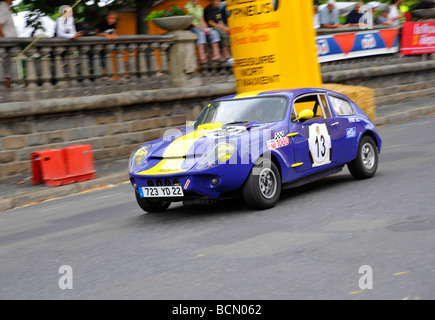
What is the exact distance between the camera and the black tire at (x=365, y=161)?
32.1 feet

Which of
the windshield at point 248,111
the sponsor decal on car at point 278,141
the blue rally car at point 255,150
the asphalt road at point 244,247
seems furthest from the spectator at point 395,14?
the sponsor decal on car at point 278,141

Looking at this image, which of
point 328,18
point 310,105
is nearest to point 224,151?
point 310,105

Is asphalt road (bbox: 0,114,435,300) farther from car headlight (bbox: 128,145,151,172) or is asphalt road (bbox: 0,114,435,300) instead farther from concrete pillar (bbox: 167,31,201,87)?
concrete pillar (bbox: 167,31,201,87)

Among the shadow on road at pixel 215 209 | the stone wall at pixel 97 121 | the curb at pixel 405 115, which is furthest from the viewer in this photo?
the curb at pixel 405 115

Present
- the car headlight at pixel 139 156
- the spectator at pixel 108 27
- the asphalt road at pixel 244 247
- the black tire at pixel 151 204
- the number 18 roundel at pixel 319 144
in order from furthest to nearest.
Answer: the spectator at pixel 108 27
the number 18 roundel at pixel 319 144
the black tire at pixel 151 204
the car headlight at pixel 139 156
the asphalt road at pixel 244 247

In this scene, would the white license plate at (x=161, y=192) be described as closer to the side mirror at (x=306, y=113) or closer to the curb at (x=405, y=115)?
the side mirror at (x=306, y=113)

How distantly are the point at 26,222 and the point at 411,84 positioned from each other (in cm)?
1787

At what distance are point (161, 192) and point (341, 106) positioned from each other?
3183 mm

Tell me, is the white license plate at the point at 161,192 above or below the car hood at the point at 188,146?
below

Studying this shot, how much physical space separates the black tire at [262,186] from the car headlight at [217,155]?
0.34 meters

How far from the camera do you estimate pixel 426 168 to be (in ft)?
33.4

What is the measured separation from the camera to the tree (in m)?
19.3

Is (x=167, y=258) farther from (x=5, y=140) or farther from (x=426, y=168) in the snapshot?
(x=5, y=140)
